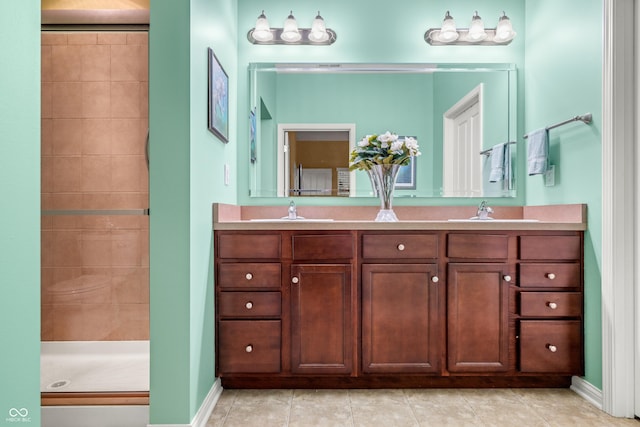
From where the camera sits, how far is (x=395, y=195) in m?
2.63

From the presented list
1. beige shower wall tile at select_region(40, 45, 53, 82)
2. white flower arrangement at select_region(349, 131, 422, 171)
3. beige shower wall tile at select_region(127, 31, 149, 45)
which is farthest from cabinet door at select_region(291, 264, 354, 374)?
beige shower wall tile at select_region(40, 45, 53, 82)

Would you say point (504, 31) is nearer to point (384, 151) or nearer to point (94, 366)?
point (384, 151)

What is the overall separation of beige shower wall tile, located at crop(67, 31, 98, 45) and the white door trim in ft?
8.90

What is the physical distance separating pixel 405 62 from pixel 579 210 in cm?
138

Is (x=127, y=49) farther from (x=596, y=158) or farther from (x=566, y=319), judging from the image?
(x=566, y=319)

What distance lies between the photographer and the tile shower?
2.40 metres

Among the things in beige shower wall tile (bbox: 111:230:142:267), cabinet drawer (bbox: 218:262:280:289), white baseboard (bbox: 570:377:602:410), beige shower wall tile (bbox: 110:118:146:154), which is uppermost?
beige shower wall tile (bbox: 110:118:146:154)

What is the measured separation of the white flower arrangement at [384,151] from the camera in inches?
93.0

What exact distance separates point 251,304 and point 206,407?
49cm

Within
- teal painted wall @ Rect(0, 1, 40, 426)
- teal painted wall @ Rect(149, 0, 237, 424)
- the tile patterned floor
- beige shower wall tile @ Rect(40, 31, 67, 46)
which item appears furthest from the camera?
beige shower wall tile @ Rect(40, 31, 67, 46)

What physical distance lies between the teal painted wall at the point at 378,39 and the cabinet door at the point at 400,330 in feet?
2.60

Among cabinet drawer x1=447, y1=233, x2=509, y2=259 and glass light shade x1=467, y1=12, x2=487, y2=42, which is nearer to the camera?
cabinet drawer x1=447, y1=233, x2=509, y2=259

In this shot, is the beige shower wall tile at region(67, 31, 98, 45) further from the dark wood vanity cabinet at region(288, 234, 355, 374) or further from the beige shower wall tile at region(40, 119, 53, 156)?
the dark wood vanity cabinet at region(288, 234, 355, 374)

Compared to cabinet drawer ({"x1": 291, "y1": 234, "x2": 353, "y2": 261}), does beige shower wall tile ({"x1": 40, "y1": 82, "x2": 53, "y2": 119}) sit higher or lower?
higher
